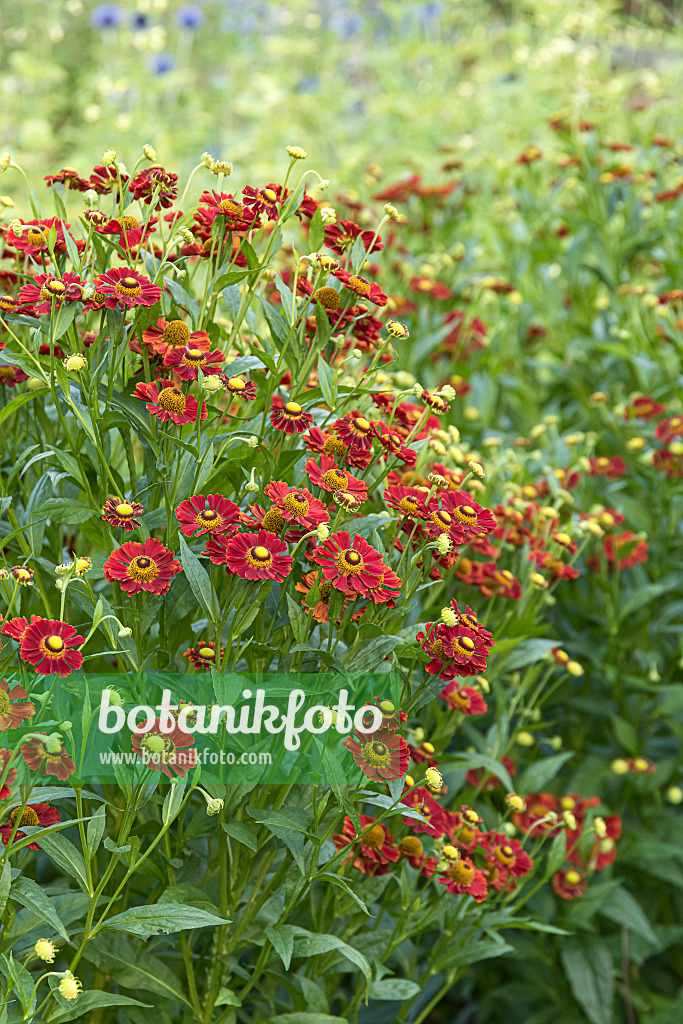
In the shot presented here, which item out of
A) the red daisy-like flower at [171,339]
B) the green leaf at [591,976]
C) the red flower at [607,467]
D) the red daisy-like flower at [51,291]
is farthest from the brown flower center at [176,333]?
the green leaf at [591,976]

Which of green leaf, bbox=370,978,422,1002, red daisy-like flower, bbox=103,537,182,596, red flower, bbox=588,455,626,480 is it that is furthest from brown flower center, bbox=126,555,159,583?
red flower, bbox=588,455,626,480

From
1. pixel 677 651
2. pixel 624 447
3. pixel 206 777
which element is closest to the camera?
pixel 206 777

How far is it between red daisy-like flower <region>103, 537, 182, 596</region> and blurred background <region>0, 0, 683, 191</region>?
8.91ft

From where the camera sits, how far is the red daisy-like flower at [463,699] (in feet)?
4.62

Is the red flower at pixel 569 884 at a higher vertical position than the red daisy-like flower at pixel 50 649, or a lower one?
lower

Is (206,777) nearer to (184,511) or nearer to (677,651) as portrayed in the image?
(184,511)

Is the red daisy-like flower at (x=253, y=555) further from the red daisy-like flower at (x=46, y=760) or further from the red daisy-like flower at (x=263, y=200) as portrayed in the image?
the red daisy-like flower at (x=263, y=200)

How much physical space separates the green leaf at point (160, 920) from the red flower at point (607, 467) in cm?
133

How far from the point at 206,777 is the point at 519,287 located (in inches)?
81.5

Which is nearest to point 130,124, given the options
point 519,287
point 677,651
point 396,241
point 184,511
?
point 396,241

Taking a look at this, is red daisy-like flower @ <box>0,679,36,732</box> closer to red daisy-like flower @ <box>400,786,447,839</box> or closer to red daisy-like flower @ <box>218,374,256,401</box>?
red daisy-like flower @ <box>218,374,256,401</box>

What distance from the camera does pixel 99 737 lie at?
1.11 m

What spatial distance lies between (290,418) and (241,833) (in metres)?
0.51

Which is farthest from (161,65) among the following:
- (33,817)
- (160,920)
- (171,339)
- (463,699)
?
(160,920)
